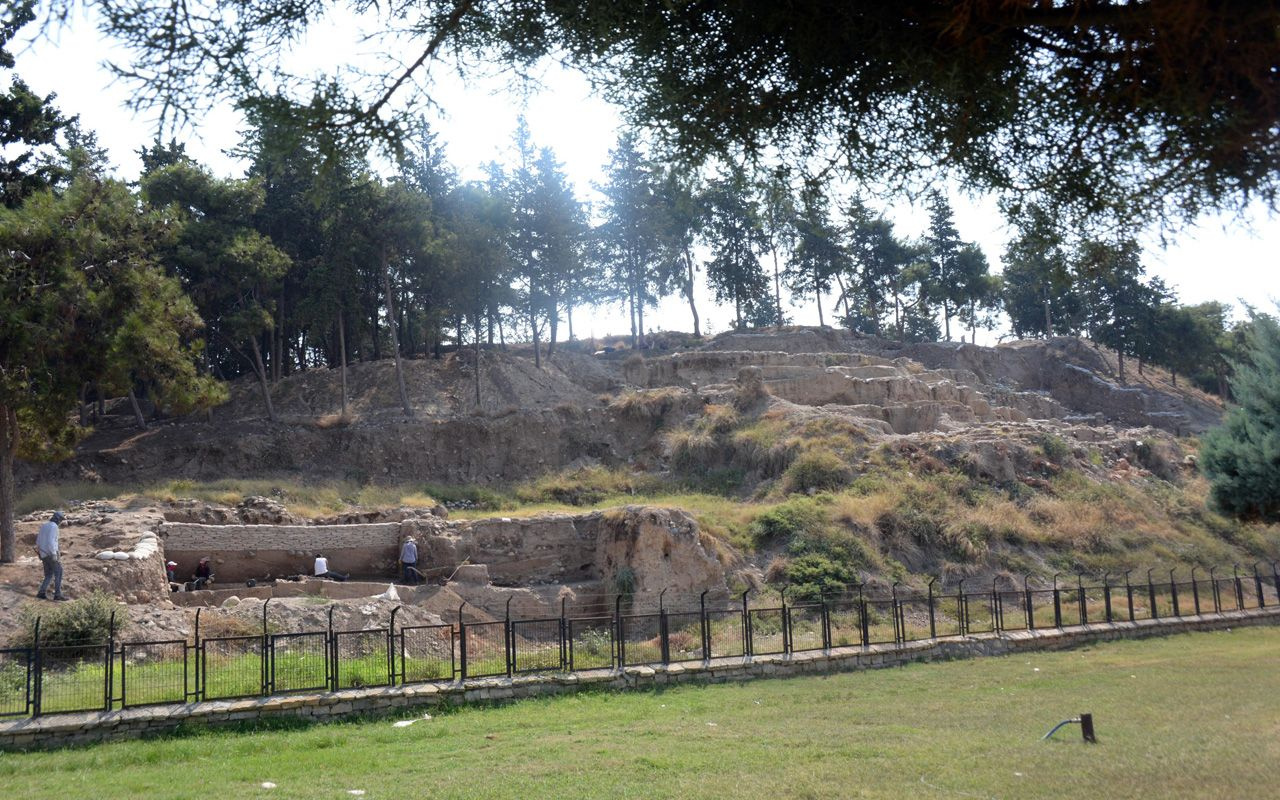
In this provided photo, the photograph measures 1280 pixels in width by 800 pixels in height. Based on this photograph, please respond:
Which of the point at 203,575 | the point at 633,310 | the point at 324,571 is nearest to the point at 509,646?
the point at 324,571

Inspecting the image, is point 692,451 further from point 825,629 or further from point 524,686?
point 524,686

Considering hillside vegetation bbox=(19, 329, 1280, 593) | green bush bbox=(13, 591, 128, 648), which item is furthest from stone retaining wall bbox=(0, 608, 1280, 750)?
hillside vegetation bbox=(19, 329, 1280, 593)

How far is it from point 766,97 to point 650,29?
2.70 feet

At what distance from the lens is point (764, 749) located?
1235 centimetres

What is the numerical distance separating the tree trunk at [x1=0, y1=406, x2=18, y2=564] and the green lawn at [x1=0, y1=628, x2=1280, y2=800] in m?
Answer: 11.4

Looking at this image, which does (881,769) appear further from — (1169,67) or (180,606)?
(180,606)

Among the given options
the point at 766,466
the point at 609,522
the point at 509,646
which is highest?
the point at 766,466

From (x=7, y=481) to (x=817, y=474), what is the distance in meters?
23.5

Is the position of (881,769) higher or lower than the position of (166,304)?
lower

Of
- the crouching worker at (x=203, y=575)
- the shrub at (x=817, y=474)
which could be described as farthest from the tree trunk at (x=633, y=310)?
the crouching worker at (x=203, y=575)

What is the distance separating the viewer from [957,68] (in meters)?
5.63

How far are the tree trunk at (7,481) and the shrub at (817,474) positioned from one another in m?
22.5

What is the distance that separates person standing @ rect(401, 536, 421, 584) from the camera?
90.1 ft

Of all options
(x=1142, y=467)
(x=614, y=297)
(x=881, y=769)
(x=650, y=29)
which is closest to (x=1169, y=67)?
(x=650, y=29)
